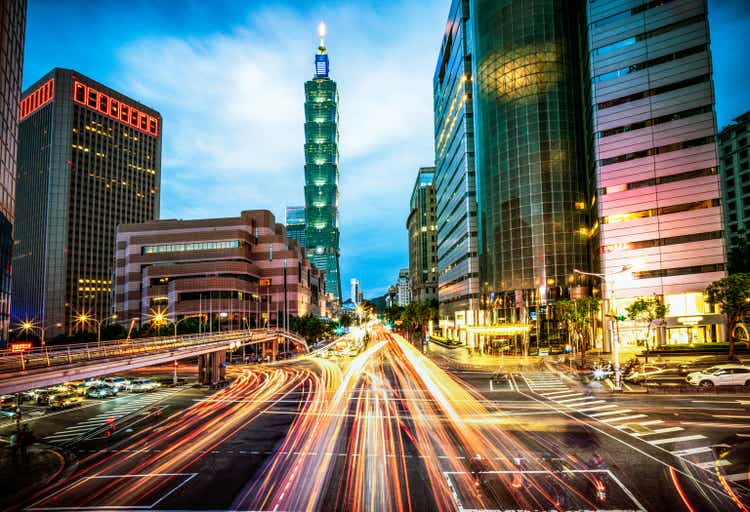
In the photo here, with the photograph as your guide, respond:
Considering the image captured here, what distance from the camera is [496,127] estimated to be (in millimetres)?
81562

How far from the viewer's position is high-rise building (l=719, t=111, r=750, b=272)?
346 ft

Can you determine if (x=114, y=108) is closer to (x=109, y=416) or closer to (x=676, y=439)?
(x=109, y=416)

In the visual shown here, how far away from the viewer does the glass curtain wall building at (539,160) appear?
75625 millimetres

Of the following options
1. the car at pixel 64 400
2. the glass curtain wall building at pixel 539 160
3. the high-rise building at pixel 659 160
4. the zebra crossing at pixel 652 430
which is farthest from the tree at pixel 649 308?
the car at pixel 64 400

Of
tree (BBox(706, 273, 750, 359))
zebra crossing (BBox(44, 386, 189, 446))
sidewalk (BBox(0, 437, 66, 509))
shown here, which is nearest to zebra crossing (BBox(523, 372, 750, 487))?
tree (BBox(706, 273, 750, 359))

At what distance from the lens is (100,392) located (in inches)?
1657

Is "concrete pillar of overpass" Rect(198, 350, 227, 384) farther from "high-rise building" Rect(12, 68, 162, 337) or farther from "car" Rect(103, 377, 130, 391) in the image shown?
"high-rise building" Rect(12, 68, 162, 337)

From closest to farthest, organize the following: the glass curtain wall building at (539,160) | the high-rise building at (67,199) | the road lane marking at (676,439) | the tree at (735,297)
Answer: the road lane marking at (676,439)
the tree at (735,297)
the glass curtain wall building at (539,160)
the high-rise building at (67,199)

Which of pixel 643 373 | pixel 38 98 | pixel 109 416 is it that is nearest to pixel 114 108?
pixel 38 98

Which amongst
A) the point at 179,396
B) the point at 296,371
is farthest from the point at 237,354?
the point at 179,396

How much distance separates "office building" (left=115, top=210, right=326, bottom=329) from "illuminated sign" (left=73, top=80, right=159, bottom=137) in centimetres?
7370

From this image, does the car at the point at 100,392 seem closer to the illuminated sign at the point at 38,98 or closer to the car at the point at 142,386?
the car at the point at 142,386

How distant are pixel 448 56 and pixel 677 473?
376 ft

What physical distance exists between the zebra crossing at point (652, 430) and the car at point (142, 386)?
130 ft
